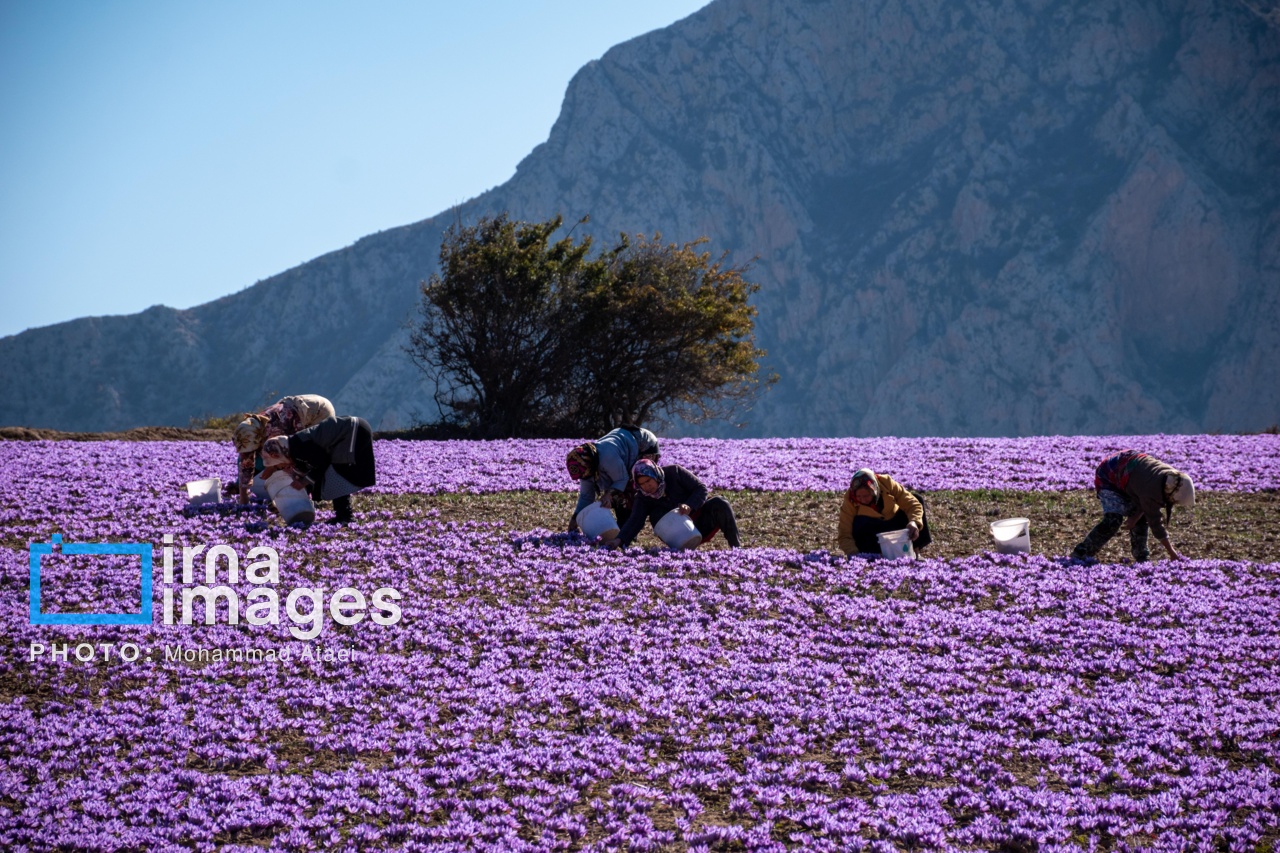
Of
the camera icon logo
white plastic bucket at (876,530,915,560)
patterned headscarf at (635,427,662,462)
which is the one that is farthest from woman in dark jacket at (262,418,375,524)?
white plastic bucket at (876,530,915,560)

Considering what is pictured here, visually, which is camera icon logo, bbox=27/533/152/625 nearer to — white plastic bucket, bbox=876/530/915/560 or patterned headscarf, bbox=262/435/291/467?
patterned headscarf, bbox=262/435/291/467

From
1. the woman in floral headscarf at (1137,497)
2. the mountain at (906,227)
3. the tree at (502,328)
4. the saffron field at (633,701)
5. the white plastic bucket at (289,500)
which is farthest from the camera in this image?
the mountain at (906,227)

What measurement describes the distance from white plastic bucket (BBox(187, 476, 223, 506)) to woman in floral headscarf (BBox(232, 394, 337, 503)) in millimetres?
690

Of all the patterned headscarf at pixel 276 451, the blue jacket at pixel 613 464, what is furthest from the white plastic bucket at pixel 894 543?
the patterned headscarf at pixel 276 451

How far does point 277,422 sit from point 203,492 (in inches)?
75.1

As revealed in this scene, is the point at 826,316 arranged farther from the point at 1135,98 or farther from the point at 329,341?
the point at 329,341

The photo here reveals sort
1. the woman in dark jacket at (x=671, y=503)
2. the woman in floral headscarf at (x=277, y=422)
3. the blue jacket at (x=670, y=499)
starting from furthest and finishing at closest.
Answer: the woman in floral headscarf at (x=277, y=422) → the blue jacket at (x=670, y=499) → the woman in dark jacket at (x=671, y=503)

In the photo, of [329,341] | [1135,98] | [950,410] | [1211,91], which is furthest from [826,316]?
[329,341]

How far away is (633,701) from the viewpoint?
388 inches

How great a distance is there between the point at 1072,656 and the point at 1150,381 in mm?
131111

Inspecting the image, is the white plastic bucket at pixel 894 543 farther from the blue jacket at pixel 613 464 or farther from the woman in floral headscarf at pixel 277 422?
the woman in floral headscarf at pixel 277 422

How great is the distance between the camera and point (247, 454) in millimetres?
16234

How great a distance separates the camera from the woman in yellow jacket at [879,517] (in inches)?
557

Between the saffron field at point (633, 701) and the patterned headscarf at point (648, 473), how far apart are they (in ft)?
2.57
